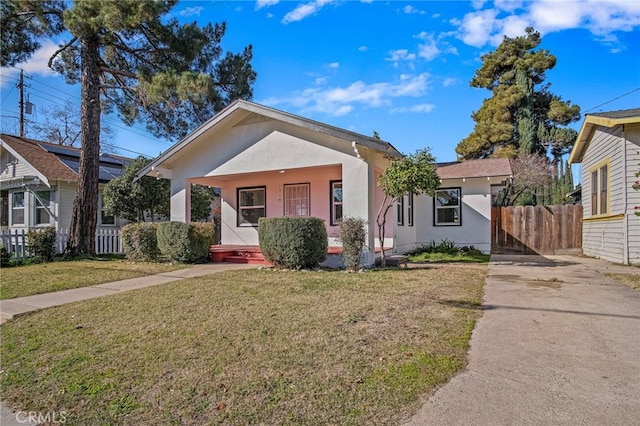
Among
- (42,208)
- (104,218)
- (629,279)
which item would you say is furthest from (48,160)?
(629,279)

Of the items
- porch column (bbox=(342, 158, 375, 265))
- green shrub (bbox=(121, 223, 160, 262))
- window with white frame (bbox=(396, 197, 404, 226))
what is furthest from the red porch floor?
window with white frame (bbox=(396, 197, 404, 226))

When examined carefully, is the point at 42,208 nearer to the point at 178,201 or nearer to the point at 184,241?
the point at 178,201

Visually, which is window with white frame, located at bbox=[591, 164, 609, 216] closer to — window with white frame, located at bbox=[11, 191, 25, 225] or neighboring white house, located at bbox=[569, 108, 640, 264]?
neighboring white house, located at bbox=[569, 108, 640, 264]

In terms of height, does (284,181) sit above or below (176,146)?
below

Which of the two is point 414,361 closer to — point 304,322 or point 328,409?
point 328,409

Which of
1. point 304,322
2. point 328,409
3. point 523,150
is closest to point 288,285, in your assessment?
point 304,322

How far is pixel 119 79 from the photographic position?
15.1m

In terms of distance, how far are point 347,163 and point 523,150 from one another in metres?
19.6

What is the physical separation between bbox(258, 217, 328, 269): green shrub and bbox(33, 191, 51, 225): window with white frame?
14.2 m

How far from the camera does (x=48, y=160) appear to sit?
18.3m

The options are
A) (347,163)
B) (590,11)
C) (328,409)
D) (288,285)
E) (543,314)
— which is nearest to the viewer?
(328,409)

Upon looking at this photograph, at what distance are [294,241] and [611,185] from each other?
31.9 ft

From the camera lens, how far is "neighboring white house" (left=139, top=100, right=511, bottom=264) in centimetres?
1007

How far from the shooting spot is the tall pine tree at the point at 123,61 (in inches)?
490
